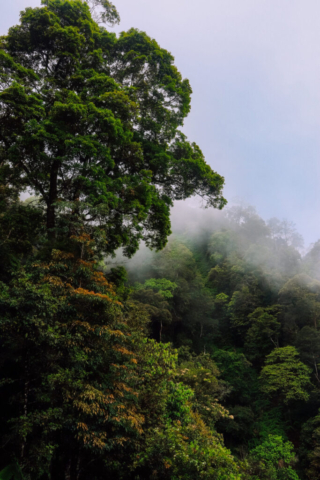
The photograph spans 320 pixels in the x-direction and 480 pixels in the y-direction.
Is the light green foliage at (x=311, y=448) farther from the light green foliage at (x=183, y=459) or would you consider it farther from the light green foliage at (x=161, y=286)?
the light green foliage at (x=183, y=459)

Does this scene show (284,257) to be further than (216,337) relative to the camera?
Yes

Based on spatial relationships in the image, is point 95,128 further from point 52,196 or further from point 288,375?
point 288,375

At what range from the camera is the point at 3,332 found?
3.74 metres

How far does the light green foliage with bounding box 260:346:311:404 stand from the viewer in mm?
17547

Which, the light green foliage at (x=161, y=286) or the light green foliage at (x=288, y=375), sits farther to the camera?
the light green foliage at (x=161, y=286)

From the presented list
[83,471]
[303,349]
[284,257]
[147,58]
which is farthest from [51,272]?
[284,257]

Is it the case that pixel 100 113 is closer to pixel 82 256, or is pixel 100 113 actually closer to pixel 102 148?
pixel 102 148

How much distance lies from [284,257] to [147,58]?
2809 centimetres

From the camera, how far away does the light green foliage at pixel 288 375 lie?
1755 cm

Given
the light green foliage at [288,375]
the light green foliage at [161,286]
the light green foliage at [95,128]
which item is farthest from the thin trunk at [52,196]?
the light green foliage at [288,375]

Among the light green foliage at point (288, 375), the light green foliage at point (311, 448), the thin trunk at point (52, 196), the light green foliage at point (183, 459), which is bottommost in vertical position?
the light green foliage at point (311, 448)

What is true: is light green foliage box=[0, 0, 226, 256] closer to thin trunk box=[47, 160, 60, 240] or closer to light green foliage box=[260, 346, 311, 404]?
thin trunk box=[47, 160, 60, 240]

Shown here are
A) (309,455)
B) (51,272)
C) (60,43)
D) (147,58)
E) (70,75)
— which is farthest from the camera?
(309,455)

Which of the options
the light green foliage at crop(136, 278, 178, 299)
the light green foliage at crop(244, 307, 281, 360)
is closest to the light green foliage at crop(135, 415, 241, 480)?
the light green foliage at crop(136, 278, 178, 299)
